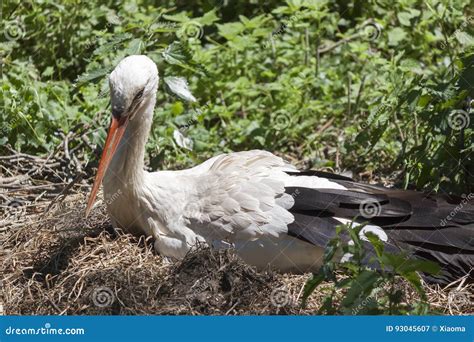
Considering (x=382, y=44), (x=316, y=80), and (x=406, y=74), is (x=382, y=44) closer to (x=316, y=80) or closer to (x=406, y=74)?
(x=316, y=80)

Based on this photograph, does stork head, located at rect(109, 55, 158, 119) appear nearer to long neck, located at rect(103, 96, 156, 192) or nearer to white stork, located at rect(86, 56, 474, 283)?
white stork, located at rect(86, 56, 474, 283)

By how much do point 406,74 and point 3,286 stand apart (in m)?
3.38

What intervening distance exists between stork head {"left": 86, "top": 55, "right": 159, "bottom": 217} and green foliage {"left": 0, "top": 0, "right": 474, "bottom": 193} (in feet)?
2.69

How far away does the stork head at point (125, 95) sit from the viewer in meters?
5.90

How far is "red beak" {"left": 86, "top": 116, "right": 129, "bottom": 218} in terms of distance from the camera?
5988 mm
